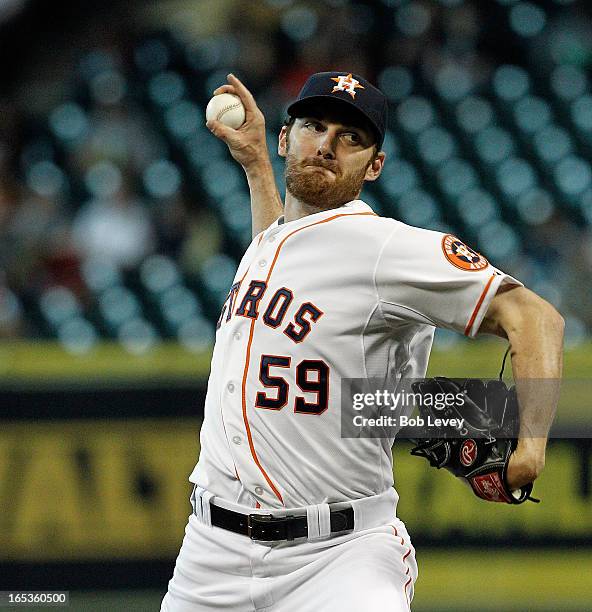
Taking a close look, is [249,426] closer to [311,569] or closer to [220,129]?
[311,569]

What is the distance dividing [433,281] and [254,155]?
1.07m

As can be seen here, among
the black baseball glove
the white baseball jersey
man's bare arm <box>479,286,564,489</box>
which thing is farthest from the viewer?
the white baseball jersey

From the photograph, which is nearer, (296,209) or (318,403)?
(318,403)

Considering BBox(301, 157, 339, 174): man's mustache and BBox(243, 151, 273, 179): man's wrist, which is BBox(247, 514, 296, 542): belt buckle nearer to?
BBox(301, 157, 339, 174): man's mustache

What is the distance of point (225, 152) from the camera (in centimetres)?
556

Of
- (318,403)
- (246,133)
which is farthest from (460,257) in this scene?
(246,133)

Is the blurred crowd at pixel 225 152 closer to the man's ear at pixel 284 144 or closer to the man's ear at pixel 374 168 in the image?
the man's ear at pixel 284 144

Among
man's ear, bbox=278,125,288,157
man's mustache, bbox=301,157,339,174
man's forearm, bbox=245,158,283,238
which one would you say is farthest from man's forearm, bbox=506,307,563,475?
man's forearm, bbox=245,158,283,238

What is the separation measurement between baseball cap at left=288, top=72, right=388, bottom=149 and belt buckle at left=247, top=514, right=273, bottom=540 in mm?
999

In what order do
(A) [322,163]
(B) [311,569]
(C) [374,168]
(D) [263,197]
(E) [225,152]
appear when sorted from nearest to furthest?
1. (B) [311,569]
2. (A) [322,163]
3. (C) [374,168]
4. (D) [263,197]
5. (E) [225,152]

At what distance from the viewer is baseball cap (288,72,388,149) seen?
8.52 ft

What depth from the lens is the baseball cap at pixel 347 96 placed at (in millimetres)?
2598

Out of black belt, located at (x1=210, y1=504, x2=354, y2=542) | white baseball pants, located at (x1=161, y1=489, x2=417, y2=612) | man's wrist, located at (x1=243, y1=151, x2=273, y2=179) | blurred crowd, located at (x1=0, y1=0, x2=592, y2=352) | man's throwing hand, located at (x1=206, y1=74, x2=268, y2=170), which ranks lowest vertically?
white baseball pants, located at (x1=161, y1=489, x2=417, y2=612)

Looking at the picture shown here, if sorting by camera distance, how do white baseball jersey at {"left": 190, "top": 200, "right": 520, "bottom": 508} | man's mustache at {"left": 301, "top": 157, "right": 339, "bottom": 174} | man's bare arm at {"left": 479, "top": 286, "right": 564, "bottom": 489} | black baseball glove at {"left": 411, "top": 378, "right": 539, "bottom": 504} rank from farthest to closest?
man's mustache at {"left": 301, "top": 157, "right": 339, "bottom": 174}
white baseball jersey at {"left": 190, "top": 200, "right": 520, "bottom": 508}
black baseball glove at {"left": 411, "top": 378, "right": 539, "bottom": 504}
man's bare arm at {"left": 479, "top": 286, "right": 564, "bottom": 489}
